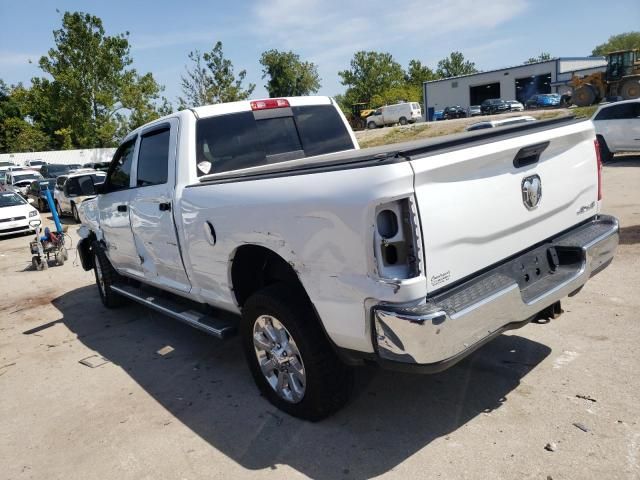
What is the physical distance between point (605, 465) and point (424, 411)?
108 centimetres

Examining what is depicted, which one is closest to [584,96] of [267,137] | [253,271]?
[267,137]

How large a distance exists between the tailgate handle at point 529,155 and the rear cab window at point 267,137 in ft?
7.21

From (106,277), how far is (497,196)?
17.1ft

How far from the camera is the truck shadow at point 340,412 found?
3.11 m

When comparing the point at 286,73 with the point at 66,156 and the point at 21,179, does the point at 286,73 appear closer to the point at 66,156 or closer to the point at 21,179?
the point at 66,156

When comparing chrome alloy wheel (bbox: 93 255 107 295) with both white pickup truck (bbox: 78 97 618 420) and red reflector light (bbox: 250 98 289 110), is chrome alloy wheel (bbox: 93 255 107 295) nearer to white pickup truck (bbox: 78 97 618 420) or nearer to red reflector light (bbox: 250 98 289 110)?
white pickup truck (bbox: 78 97 618 420)

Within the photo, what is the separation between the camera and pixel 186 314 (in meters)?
4.50

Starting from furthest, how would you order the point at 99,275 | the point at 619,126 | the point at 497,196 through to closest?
the point at 619,126, the point at 99,275, the point at 497,196

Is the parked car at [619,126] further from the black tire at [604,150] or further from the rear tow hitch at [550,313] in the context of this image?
the rear tow hitch at [550,313]

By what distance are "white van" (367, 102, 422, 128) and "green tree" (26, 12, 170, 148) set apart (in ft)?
69.8

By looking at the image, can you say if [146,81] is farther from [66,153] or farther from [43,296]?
[43,296]

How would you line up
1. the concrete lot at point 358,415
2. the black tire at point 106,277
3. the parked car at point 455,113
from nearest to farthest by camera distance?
the concrete lot at point 358,415 → the black tire at point 106,277 → the parked car at point 455,113

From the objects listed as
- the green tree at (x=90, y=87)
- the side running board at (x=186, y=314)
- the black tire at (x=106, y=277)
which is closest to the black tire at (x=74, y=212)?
the black tire at (x=106, y=277)

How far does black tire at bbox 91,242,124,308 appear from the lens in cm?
657
